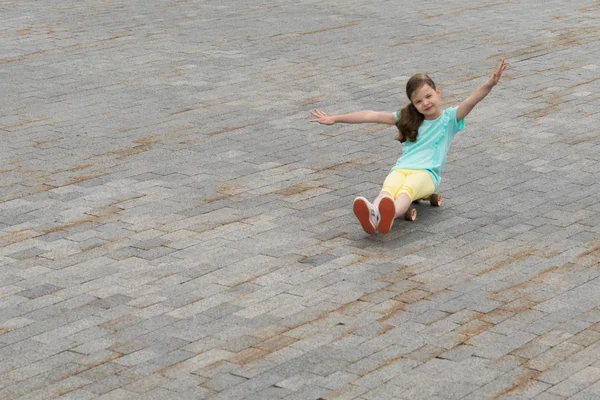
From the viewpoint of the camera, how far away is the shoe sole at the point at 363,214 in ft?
25.6

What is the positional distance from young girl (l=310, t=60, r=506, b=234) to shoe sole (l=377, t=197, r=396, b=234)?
27cm

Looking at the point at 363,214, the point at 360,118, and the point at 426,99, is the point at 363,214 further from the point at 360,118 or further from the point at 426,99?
the point at 426,99

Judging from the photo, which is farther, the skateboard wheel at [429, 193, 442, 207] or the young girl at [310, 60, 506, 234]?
the skateboard wheel at [429, 193, 442, 207]

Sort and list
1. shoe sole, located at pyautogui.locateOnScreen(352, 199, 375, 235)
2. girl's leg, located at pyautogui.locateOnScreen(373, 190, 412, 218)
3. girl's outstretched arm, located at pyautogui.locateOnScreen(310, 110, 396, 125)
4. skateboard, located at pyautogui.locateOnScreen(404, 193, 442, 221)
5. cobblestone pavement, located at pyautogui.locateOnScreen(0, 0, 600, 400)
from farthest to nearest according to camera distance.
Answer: girl's outstretched arm, located at pyautogui.locateOnScreen(310, 110, 396, 125) → skateboard, located at pyautogui.locateOnScreen(404, 193, 442, 221) → girl's leg, located at pyautogui.locateOnScreen(373, 190, 412, 218) → shoe sole, located at pyautogui.locateOnScreen(352, 199, 375, 235) → cobblestone pavement, located at pyautogui.locateOnScreen(0, 0, 600, 400)

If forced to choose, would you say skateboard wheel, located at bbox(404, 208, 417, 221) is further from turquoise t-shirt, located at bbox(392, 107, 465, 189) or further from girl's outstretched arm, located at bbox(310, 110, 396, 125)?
girl's outstretched arm, located at bbox(310, 110, 396, 125)

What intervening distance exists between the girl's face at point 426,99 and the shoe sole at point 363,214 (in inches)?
37.1

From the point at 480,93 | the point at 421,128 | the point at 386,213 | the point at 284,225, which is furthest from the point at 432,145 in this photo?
the point at 284,225

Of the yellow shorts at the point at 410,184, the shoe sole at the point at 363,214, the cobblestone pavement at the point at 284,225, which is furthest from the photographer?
the yellow shorts at the point at 410,184

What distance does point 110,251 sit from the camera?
7.75 metres

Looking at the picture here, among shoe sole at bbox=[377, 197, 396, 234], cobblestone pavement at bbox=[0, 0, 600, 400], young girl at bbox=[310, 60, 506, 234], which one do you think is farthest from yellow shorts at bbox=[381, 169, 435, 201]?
shoe sole at bbox=[377, 197, 396, 234]

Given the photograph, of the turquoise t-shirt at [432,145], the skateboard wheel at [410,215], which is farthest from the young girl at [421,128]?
the skateboard wheel at [410,215]

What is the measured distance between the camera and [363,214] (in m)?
7.82

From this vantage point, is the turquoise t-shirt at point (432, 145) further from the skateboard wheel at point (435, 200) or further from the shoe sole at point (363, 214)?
the shoe sole at point (363, 214)

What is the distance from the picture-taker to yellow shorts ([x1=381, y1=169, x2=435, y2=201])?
816 centimetres
